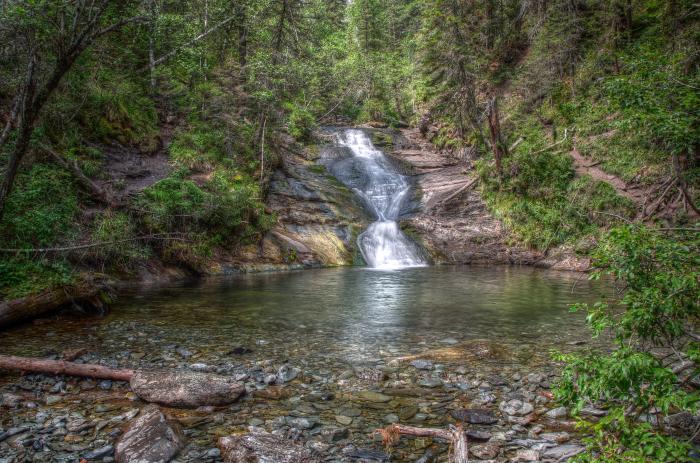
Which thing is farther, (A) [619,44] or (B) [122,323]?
(A) [619,44]

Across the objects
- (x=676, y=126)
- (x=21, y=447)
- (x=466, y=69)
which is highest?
(x=466, y=69)

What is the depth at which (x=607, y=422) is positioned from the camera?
2.62 metres

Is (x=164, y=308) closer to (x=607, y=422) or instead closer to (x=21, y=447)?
(x=21, y=447)

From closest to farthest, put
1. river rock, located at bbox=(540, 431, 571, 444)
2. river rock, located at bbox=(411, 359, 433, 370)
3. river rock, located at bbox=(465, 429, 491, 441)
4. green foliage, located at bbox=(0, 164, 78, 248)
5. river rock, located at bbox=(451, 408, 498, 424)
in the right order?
river rock, located at bbox=(540, 431, 571, 444), river rock, located at bbox=(465, 429, 491, 441), river rock, located at bbox=(451, 408, 498, 424), river rock, located at bbox=(411, 359, 433, 370), green foliage, located at bbox=(0, 164, 78, 248)

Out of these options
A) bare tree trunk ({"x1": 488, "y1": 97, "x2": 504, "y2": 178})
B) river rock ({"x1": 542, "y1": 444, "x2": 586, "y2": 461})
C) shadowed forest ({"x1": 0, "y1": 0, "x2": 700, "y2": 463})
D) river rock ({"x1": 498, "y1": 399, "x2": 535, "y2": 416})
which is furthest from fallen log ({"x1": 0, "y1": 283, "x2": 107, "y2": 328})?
bare tree trunk ({"x1": 488, "y1": 97, "x2": 504, "y2": 178})

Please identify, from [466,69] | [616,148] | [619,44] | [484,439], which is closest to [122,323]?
[484,439]

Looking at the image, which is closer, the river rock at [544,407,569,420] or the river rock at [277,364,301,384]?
the river rock at [544,407,569,420]

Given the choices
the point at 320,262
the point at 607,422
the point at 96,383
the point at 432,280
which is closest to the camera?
the point at 607,422

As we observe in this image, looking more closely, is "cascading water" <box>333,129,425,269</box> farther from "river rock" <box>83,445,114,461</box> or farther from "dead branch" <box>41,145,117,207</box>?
"river rock" <box>83,445,114,461</box>

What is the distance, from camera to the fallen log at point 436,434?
11.3 ft

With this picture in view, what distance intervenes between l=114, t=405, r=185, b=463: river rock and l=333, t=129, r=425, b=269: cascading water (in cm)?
1570

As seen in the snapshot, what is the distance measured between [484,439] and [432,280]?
1109 cm

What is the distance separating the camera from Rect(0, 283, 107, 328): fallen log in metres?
7.25

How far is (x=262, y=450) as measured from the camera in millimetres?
3518
